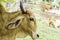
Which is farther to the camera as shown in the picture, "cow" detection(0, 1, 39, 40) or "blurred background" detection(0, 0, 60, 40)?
"blurred background" detection(0, 0, 60, 40)

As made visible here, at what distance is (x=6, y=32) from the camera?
174cm

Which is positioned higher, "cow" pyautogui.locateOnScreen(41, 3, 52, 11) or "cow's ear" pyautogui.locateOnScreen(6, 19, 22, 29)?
"cow" pyautogui.locateOnScreen(41, 3, 52, 11)

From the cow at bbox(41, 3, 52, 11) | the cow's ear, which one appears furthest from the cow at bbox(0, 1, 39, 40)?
the cow at bbox(41, 3, 52, 11)

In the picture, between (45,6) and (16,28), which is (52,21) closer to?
(45,6)

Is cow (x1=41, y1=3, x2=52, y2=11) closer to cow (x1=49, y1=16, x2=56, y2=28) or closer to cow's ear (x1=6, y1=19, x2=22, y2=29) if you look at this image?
cow (x1=49, y1=16, x2=56, y2=28)

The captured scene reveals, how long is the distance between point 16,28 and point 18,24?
0.05 metres

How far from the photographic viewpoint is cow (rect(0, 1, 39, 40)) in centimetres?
173

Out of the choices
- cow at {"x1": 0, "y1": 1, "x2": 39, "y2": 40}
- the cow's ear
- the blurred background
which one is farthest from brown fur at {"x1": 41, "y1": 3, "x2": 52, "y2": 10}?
the cow's ear

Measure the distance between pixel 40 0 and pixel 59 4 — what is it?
0.15 metres

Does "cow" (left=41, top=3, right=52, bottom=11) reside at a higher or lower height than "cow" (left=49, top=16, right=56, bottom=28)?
higher

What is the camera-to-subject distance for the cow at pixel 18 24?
1730mm

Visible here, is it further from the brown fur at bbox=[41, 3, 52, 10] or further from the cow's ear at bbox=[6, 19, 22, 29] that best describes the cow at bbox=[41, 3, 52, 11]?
the cow's ear at bbox=[6, 19, 22, 29]

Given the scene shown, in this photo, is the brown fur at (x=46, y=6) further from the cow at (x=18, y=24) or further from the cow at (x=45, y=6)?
the cow at (x=18, y=24)

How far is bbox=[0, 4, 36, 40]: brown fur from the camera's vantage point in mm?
1737
